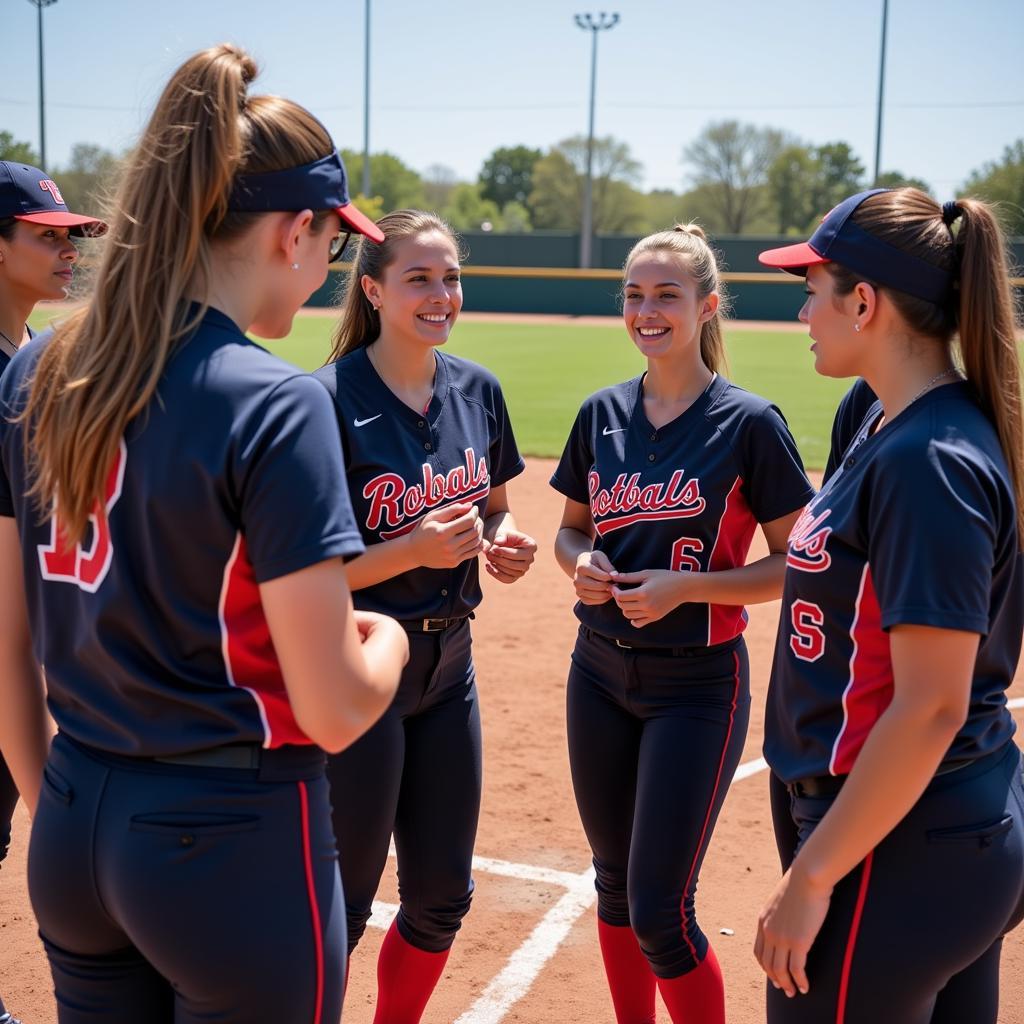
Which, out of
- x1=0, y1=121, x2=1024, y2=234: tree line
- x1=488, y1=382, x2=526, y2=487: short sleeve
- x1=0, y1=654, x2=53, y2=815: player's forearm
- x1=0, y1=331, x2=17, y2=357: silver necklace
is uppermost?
x1=0, y1=121, x2=1024, y2=234: tree line

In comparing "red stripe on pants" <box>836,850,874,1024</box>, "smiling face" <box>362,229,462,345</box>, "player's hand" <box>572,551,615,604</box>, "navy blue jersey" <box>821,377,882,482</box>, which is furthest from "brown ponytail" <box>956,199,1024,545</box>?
"smiling face" <box>362,229,462,345</box>

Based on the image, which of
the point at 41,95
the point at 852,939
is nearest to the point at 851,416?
the point at 852,939

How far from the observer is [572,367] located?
2317 centimetres

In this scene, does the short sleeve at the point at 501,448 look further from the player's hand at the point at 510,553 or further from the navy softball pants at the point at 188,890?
the navy softball pants at the point at 188,890

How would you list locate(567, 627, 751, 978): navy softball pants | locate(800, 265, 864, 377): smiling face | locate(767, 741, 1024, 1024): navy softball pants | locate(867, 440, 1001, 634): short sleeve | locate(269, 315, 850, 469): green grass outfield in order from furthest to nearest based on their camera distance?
1. locate(269, 315, 850, 469): green grass outfield
2. locate(567, 627, 751, 978): navy softball pants
3. locate(800, 265, 864, 377): smiling face
4. locate(767, 741, 1024, 1024): navy softball pants
5. locate(867, 440, 1001, 634): short sleeve

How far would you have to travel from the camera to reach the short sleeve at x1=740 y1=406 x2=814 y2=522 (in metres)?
3.26

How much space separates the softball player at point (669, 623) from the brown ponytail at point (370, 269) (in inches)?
28.3

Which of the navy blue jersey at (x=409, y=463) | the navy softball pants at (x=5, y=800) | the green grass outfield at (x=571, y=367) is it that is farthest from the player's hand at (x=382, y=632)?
the green grass outfield at (x=571, y=367)

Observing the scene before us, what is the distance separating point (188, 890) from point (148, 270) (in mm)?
975

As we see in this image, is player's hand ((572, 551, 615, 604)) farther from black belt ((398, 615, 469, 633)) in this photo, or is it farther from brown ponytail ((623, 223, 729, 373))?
brown ponytail ((623, 223, 729, 373))

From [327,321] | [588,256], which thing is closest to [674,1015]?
[327,321]

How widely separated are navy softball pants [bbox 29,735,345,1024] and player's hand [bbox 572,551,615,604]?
1498mm

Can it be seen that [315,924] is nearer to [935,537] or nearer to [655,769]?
[935,537]

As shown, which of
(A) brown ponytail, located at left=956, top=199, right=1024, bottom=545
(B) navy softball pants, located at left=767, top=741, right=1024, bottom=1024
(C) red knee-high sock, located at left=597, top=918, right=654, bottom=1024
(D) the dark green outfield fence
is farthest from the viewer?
(D) the dark green outfield fence
